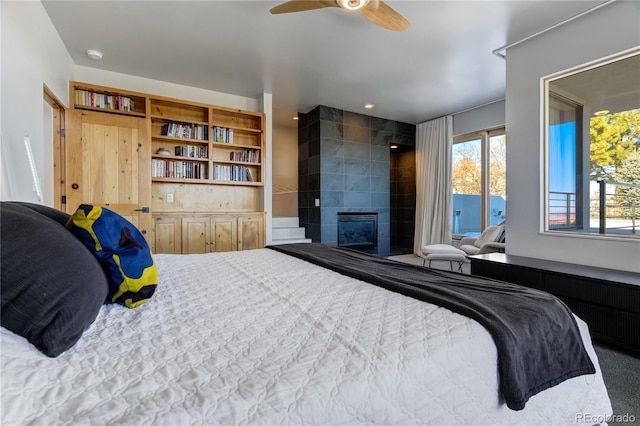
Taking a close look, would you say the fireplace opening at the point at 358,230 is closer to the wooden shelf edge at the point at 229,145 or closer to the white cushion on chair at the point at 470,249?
the white cushion on chair at the point at 470,249

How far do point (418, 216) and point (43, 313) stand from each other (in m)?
5.92

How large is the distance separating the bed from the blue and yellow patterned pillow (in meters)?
0.06

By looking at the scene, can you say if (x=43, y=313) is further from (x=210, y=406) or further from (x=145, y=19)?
(x=145, y=19)

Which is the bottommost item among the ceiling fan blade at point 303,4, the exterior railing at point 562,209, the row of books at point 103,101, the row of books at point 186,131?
the exterior railing at point 562,209

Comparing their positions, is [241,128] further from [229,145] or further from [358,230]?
[358,230]

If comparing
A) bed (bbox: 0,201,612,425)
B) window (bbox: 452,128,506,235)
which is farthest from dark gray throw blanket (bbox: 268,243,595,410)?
window (bbox: 452,128,506,235)

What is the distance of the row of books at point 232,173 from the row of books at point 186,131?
0.44m

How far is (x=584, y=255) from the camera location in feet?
8.46

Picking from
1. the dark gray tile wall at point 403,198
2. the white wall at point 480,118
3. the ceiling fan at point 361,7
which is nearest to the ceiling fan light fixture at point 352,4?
the ceiling fan at point 361,7

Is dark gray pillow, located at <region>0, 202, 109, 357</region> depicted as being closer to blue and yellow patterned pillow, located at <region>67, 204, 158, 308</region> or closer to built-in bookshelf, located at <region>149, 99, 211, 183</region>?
blue and yellow patterned pillow, located at <region>67, 204, 158, 308</region>

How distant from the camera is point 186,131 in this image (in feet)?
13.3

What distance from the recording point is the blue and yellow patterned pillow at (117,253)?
1.05 m

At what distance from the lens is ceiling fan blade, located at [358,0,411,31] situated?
2.07 meters

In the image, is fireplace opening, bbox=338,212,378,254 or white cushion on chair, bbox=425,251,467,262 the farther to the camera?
fireplace opening, bbox=338,212,378,254
